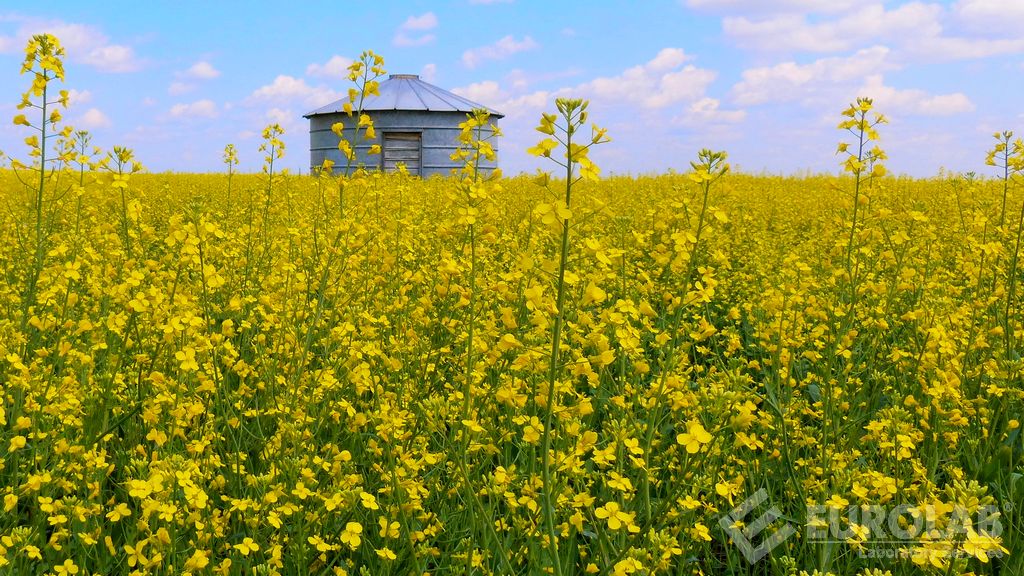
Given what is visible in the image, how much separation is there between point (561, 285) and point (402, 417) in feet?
3.45

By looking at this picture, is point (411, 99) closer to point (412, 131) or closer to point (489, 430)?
point (412, 131)

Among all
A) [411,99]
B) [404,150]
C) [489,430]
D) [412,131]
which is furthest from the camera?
[411,99]

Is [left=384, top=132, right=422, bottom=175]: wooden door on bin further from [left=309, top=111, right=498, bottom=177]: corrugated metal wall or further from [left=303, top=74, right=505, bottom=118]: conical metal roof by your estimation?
[left=303, top=74, right=505, bottom=118]: conical metal roof

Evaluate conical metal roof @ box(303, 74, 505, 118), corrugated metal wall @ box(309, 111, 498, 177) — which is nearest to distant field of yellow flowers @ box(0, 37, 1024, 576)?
corrugated metal wall @ box(309, 111, 498, 177)

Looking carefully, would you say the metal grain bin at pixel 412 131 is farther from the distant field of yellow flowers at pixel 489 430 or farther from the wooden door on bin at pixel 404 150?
the distant field of yellow flowers at pixel 489 430

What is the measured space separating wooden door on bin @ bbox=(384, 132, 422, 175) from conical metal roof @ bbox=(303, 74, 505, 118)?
82 cm

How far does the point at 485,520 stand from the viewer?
203cm


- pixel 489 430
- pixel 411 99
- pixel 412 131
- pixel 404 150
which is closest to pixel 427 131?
pixel 412 131

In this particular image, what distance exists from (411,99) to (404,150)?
1.70 meters

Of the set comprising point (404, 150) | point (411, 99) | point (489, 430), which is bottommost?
point (489, 430)

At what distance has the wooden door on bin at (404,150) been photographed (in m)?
22.4

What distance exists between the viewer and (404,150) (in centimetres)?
2248

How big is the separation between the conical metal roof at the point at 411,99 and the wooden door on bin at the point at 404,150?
820 millimetres

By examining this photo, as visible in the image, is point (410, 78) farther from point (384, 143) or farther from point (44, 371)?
point (44, 371)
